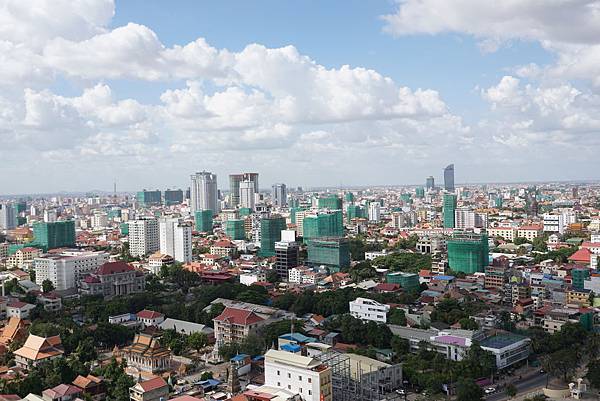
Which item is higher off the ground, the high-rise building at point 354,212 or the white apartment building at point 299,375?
the high-rise building at point 354,212

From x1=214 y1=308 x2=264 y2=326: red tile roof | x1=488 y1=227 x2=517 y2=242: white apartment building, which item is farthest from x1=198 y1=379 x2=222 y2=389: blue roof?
x1=488 y1=227 x2=517 y2=242: white apartment building

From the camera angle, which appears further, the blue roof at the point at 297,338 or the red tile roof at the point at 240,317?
the red tile roof at the point at 240,317

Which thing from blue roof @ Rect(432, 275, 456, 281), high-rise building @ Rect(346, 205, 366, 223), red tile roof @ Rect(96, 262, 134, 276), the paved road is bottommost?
the paved road

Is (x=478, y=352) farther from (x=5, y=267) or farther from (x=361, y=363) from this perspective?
(x=5, y=267)

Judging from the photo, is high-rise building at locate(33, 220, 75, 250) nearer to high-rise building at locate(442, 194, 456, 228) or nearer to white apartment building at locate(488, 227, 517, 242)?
high-rise building at locate(442, 194, 456, 228)

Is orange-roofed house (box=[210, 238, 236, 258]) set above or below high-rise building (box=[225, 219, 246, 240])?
below

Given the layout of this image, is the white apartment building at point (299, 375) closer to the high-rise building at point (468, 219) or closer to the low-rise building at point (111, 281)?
the low-rise building at point (111, 281)

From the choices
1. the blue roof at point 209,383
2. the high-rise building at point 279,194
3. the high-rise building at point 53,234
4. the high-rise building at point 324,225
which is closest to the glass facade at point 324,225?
the high-rise building at point 324,225
